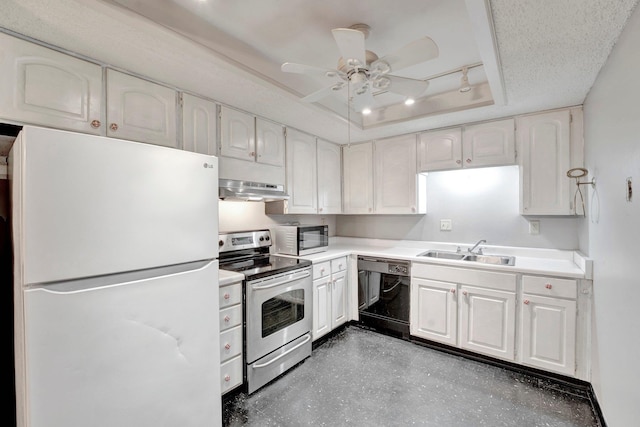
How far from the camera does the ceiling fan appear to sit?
1.33 m

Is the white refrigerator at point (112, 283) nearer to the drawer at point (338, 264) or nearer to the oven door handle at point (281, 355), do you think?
the oven door handle at point (281, 355)

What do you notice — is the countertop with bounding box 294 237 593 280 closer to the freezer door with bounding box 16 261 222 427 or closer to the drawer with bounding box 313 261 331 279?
the drawer with bounding box 313 261 331 279

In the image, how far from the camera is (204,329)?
1.55 metres

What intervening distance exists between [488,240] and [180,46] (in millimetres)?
3067

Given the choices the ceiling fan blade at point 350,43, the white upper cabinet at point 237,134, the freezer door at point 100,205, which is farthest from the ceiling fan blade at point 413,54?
the white upper cabinet at point 237,134

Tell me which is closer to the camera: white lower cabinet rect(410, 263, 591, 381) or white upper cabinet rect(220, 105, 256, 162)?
white lower cabinet rect(410, 263, 591, 381)

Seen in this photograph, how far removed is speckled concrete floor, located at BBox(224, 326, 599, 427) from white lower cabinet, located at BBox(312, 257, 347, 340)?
1.02 ft

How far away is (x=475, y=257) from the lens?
2857 millimetres

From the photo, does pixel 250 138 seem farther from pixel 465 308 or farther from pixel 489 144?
pixel 465 308

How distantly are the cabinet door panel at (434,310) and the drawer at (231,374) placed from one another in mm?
1662

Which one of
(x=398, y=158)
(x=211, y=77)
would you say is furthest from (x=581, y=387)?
(x=211, y=77)

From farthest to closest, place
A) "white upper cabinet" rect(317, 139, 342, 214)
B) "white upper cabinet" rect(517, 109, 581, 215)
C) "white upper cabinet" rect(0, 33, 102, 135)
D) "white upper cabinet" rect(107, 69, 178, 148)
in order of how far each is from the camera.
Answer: "white upper cabinet" rect(317, 139, 342, 214) → "white upper cabinet" rect(517, 109, 581, 215) → "white upper cabinet" rect(107, 69, 178, 148) → "white upper cabinet" rect(0, 33, 102, 135)

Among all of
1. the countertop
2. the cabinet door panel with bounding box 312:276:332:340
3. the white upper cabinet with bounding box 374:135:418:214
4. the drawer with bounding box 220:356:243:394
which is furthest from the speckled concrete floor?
the white upper cabinet with bounding box 374:135:418:214

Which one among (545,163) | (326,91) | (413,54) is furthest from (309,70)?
(545,163)
